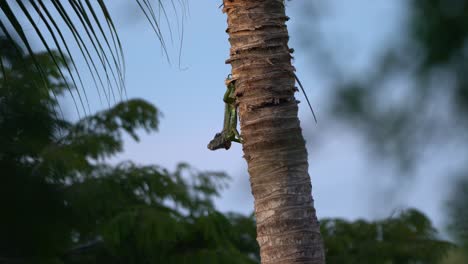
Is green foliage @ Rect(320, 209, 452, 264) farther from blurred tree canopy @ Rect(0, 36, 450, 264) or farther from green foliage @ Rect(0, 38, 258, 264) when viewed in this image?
green foliage @ Rect(0, 38, 258, 264)

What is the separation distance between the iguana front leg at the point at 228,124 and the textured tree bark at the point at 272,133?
0.22 feet

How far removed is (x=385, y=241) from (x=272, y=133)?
8140 mm

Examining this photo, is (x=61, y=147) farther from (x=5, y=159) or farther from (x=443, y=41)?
(x=443, y=41)

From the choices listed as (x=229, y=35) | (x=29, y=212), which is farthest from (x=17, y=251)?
(x=229, y=35)

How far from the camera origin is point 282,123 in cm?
382

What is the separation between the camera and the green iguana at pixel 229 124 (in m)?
4.01

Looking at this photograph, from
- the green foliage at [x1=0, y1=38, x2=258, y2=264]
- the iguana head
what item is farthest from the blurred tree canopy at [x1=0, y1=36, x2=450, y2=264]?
the iguana head

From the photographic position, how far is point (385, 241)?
11.6 metres

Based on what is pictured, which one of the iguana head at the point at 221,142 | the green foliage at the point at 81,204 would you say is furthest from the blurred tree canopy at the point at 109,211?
the iguana head at the point at 221,142

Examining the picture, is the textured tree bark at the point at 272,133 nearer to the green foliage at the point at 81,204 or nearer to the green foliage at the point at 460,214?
the green foliage at the point at 460,214

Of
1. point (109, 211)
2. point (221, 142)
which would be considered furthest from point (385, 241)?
point (221, 142)

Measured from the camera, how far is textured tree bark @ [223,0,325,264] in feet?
12.2

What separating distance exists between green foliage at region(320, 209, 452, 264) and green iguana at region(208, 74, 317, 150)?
278 inches

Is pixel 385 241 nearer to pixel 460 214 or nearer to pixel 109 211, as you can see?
pixel 109 211
